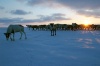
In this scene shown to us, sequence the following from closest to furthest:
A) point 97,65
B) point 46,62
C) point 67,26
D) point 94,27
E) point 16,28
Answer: point 97,65
point 46,62
point 16,28
point 67,26
point 94,27

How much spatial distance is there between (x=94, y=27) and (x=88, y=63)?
5224 centimetres

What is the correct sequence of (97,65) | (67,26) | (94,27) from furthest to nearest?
(94,27)
(67,26)
(97,65)

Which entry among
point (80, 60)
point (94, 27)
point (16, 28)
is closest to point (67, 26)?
point (94, 27)

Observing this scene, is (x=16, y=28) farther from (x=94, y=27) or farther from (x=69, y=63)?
(x=94, y=27)

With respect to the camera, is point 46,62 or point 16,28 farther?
point 16,28

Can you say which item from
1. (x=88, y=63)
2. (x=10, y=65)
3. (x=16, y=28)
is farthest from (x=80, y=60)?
(x=16, y=28)

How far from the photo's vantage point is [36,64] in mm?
8211

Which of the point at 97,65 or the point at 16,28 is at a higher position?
the point at 16,28

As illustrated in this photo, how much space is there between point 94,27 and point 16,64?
174 feet

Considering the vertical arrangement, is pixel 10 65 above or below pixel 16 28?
below

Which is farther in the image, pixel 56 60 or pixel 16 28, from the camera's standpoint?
pixel 16 28

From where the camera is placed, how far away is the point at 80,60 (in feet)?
29.5

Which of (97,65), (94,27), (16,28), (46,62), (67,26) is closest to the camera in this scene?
(97,65)

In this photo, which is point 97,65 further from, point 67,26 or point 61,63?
point 67,26
